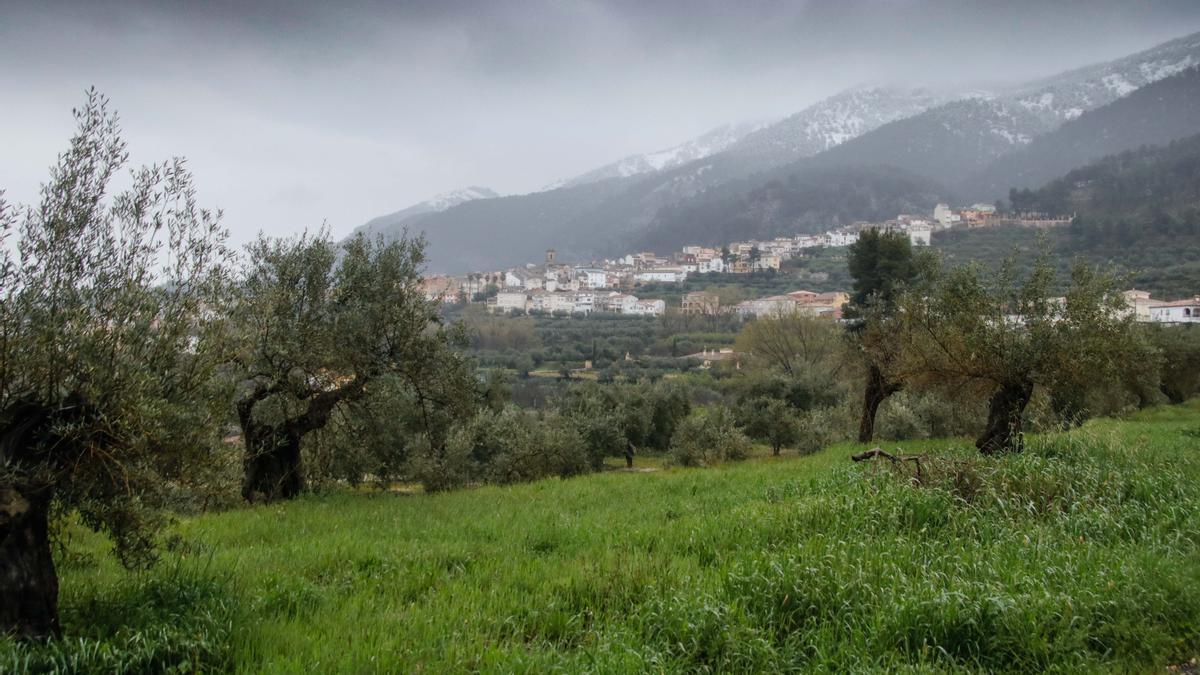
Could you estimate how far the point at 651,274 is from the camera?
164875 millimetres

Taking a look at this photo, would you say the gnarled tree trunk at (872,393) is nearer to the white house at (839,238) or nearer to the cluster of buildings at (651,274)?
the cluster of buildings at (651,274)

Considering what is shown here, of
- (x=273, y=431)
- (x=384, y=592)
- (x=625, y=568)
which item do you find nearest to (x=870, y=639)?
(x=625, y=568)

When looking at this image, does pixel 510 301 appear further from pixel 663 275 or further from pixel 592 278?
pixel 663 275

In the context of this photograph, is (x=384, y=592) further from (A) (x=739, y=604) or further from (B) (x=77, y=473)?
(A) (x=739, y=604)

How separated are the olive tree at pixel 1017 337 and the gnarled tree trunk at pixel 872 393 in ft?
10.9

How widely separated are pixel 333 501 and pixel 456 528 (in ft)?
15.8

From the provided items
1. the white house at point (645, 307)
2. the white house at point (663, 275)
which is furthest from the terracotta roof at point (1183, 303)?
the white house at point (663, 275)

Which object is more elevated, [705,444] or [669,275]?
[669,275]

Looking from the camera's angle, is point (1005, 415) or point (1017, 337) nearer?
point (1017, 337)

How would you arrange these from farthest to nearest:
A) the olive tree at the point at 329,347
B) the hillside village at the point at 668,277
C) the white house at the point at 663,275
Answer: the white house at the point at 663,275 < the hillside village at the point at 668,277 < the olive tree at the point at 329,347

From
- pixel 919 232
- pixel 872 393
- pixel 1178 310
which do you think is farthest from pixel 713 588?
pixel 919 232

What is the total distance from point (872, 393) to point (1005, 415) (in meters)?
5.52

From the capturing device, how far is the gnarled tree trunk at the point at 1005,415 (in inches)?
548

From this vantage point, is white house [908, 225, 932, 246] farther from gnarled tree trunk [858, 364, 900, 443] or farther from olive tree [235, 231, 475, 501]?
olive tree [235, 231, 475, 501]
